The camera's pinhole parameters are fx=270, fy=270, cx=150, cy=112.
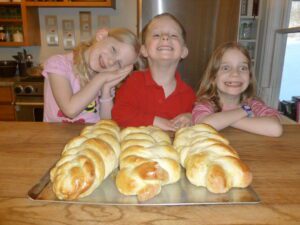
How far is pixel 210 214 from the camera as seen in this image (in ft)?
1.55

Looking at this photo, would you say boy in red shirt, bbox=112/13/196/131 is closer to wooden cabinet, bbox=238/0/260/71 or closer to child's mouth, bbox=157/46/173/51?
child's mouth, bbox=157/46/173/51

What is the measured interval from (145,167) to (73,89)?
938 mm

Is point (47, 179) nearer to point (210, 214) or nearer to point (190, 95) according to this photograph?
point (210, 214)

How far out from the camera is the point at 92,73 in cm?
137

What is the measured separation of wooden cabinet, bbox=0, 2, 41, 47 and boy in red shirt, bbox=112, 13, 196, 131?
1920 millimetres

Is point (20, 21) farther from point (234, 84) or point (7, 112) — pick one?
point (234, 84)

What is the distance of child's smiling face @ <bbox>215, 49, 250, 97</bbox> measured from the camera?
1215 millimetres

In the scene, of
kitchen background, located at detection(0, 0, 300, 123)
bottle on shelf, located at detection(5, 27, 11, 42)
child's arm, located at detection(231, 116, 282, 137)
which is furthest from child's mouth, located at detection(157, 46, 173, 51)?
bottle on shelf, located at detection(5, 27, 11, 42)

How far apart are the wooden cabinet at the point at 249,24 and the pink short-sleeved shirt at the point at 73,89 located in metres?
1.93

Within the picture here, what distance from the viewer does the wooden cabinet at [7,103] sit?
8.25ft

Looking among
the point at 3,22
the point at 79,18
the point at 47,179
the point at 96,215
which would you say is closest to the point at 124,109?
the point at 47,179

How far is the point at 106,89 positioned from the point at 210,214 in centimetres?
88

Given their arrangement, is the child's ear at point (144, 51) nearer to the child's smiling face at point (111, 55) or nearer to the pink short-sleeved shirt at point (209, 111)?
the child's smiling face at point (111, 55)

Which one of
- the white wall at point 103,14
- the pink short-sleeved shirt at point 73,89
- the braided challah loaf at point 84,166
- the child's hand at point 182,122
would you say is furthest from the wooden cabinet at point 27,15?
the braided challah loaf at point 84,166
